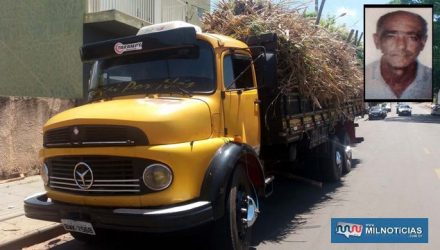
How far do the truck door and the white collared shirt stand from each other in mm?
2770

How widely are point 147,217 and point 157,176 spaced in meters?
0.37

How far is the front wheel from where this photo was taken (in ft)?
15.5

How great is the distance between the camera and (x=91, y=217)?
14.7 ft

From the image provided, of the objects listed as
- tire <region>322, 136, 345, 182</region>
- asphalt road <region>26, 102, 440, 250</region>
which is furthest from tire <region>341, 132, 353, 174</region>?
tire <region>322, 136, 345, 182</region>

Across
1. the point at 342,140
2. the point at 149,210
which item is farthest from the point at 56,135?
the point at 342,140

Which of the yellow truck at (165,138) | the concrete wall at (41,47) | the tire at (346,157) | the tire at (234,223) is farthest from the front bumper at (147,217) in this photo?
the concrete wall at (41,47)

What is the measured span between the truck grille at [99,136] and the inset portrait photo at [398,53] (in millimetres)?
2317

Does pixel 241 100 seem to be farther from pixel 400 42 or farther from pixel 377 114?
pixel 377 114

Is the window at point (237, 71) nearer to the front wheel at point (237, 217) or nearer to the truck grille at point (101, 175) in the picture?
the front wheel at point (237, 217)

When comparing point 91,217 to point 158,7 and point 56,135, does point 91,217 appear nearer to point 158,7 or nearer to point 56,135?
point 56,135

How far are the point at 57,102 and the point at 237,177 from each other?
651 centimetres

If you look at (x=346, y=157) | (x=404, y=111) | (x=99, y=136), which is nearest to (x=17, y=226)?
(x=99, y=136)

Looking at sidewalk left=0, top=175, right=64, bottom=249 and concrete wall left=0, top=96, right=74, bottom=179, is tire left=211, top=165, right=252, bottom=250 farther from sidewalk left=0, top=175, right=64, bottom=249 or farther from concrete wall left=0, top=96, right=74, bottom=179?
concrete wall left=0, top=96, right=74, bottom=179

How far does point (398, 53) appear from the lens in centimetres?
250
